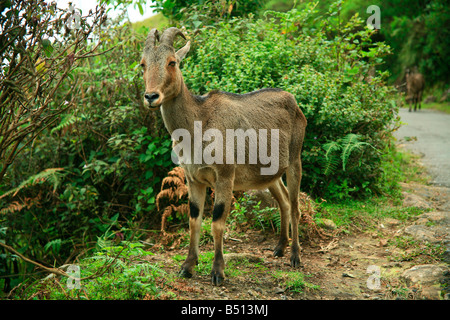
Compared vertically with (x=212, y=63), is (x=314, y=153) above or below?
below

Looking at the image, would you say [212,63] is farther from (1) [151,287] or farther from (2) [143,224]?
(1) [151,287]

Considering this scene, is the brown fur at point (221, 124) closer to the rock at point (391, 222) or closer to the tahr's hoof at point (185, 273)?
the tahr's hoof at point (185, 273)

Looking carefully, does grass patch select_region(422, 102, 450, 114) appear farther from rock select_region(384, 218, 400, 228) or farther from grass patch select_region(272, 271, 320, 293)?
grass patch select_region(272, 271, 320, 293)

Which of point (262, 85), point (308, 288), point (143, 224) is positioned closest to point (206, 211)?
point (143, 224)

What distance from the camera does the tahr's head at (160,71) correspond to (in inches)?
189

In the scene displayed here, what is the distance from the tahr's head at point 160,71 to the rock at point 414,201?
531 centimetres

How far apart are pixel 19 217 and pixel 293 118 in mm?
→ 5464

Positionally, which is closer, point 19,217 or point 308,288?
point 308,288

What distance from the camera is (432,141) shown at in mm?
13672

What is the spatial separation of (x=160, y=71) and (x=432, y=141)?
438 inches

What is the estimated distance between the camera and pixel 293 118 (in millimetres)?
6480

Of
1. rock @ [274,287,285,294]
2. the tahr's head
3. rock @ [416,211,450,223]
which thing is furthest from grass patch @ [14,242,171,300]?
rock @ [416,211,450,223]

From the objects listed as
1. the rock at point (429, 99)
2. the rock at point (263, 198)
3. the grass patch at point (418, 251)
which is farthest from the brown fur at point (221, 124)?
the rock at point (429, 99)

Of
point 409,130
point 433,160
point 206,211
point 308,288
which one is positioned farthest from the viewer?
point 409,130
